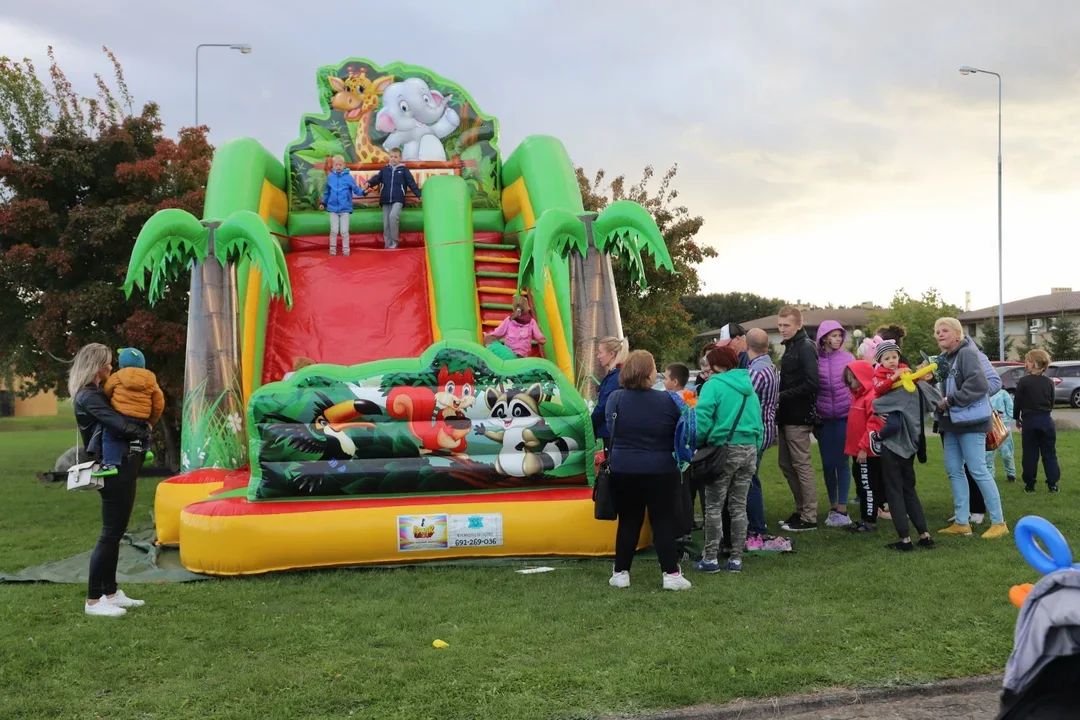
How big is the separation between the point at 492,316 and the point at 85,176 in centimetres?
714

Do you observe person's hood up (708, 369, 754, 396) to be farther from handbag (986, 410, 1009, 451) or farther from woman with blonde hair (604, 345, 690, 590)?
handbag (986, 410, 1009, 451)

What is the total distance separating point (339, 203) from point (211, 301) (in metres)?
2.96

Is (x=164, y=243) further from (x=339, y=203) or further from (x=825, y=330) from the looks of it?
(x=825, y=330)

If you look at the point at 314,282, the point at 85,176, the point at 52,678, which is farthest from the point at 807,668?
the point at 85,176

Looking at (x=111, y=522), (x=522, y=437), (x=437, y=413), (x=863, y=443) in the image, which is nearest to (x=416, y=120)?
(x=437, y=413)

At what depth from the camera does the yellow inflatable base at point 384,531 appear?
567cm

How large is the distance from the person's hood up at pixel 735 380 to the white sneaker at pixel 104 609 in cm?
361

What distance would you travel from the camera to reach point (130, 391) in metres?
4.91

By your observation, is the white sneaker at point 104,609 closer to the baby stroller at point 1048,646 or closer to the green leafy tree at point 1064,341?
the baby stroller at point 1048,646

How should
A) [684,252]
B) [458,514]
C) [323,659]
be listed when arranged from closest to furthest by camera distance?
[323,659], [458,514], [684,252]

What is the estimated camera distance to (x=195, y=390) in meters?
7.24

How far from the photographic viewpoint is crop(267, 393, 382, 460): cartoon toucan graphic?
19.4 ft

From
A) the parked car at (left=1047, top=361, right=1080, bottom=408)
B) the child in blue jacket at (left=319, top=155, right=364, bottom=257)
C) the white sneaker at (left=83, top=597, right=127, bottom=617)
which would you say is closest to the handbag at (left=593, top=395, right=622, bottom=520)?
the white sneaker at (left=83, top=597, right=127, bottom=617)

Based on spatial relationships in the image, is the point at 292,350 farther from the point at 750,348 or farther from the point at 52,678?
the point at 52,678
